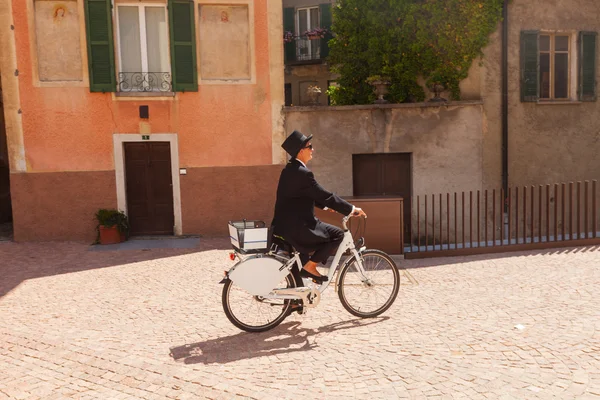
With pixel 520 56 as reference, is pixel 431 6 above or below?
above

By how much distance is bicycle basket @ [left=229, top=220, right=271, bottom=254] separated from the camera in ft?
17.0

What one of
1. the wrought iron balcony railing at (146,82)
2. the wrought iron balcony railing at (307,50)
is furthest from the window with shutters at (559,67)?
the wrought iron balcony railing at (307,50)

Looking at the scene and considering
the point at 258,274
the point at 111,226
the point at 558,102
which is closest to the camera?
the point at 258,274

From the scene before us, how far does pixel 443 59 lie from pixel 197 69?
5875 mm

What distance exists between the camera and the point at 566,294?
650 centimetres

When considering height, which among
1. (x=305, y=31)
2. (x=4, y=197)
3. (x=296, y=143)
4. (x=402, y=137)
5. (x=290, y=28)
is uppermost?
(x=290, y=28)

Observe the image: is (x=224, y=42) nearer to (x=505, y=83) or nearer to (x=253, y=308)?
(x=505, y=83)

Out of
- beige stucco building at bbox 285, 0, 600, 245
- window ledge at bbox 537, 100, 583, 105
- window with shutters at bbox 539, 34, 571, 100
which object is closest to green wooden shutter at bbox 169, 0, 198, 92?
beige stucco building at bbox 285, 0, 600, 245

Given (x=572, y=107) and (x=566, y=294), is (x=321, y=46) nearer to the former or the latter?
(x=572, y=107)

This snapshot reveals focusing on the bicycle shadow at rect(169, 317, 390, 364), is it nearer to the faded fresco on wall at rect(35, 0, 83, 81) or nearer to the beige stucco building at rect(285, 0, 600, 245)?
the beige stucco building at rect(285, 0, 600, 245)

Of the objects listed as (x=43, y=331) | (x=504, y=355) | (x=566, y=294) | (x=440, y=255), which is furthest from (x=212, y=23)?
(x=504, y=355)

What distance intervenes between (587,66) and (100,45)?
39.0 ft

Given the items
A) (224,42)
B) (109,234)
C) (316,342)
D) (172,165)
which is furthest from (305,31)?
(316,342)

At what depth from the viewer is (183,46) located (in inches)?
477
